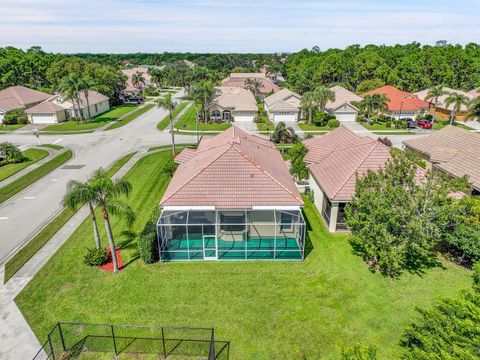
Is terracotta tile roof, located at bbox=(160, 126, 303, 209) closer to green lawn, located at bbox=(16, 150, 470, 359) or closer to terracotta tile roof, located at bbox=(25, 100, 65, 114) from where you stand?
green lawn, located at bbox=(16, 150, 470, 359)

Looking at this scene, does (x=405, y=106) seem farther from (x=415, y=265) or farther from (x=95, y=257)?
(x=95, y=257)

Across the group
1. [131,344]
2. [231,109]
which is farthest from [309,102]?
[131,344]

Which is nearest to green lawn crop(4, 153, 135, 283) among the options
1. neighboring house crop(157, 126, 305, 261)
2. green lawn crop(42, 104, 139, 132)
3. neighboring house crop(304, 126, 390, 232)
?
neighboring house crop(157, 126, 305, 261)

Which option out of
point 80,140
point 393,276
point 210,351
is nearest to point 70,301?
point 210,351

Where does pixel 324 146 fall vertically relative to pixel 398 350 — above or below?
above

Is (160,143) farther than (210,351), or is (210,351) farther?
(160,143)

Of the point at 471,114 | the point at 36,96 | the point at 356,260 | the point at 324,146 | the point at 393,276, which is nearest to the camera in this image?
the point at 393,276

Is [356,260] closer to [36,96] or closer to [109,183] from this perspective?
[109,183]

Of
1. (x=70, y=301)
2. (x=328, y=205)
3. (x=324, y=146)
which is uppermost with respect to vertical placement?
(x=324, y=146)
